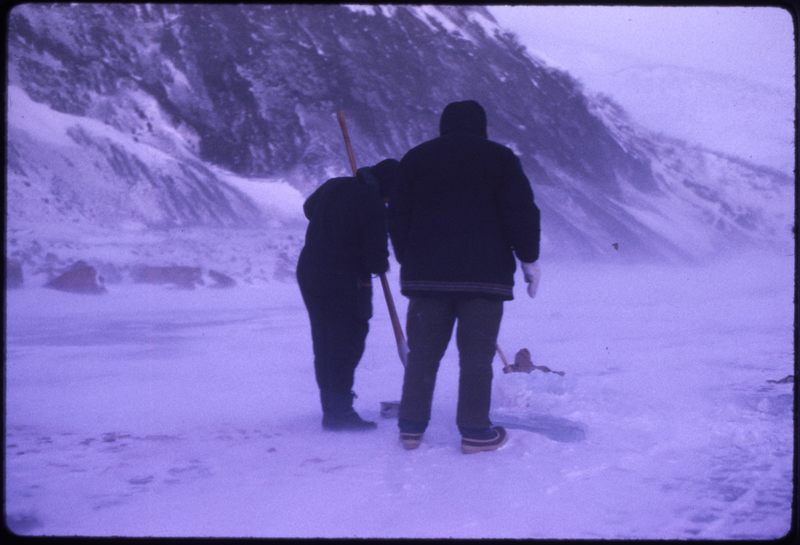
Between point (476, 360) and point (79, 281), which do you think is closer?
point (476, 360)

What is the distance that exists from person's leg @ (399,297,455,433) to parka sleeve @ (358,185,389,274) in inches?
11.9

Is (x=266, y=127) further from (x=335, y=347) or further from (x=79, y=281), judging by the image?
(x=335, y=347)

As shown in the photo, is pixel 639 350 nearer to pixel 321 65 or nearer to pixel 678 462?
pixel 678 462

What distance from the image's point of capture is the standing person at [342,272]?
2.98 m

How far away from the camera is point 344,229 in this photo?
2998mm

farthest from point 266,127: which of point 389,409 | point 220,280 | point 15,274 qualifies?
point 389,409

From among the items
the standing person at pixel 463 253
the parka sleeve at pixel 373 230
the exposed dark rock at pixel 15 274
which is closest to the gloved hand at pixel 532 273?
the standing person at pixel 463 253

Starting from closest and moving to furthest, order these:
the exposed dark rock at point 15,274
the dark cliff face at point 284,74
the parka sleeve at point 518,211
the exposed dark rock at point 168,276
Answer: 1. the parka sleeve at point 518,211
2. the exposed dark rock at point 15,274
3. the exposed dark rock at point 168,276
4. the dark cliff face at point 284,74

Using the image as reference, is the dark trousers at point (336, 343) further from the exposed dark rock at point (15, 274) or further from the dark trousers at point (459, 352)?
the exposed dark rock at point (15, 274)

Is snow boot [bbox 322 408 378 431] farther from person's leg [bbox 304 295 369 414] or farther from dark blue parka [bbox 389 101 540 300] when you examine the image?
dark blue parka [bbox 389 101 540 300]

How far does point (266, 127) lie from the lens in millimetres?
→ 13008

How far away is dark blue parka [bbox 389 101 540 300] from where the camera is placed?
2.62m

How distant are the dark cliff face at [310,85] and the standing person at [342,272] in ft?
32.0

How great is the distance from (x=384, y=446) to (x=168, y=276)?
7.56 meters
